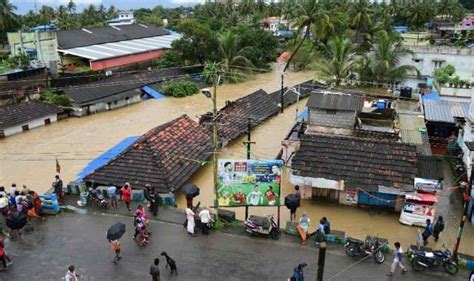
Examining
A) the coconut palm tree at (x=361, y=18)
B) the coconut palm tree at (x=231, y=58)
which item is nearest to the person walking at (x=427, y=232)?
the coconut palm tree at (x=231, y=58)

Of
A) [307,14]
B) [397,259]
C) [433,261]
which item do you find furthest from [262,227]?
[307,14]

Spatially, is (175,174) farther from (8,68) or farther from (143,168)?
(8,68)

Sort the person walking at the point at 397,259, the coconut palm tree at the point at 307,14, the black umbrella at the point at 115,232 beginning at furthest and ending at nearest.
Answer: the coconut palm tree at the point at 307,14
the black umbrella at the point at 115,232
the person walking at the point at 397,259

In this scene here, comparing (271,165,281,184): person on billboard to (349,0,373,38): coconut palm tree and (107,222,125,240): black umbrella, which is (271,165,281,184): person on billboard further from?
(349,0,373,38): coconut palm tree

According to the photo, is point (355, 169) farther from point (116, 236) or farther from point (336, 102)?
point (116, 236)

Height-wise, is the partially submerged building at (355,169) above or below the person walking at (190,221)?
above

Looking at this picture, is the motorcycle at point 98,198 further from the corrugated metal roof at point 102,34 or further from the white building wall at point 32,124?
the corrugated metal roof at point 102,34
